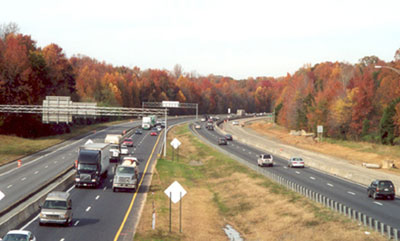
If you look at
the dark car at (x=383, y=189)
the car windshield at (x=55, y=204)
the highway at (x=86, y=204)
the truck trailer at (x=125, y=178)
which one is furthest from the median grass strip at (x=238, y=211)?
the dark car at (x=383, y=189)

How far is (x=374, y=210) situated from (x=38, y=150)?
63865 mm

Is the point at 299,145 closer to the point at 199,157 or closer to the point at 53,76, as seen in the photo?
the point at 199,157

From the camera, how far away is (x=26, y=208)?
3431 cm

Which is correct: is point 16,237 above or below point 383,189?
above

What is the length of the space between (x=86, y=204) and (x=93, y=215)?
4461 millimetres

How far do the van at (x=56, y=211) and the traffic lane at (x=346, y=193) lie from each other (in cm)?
2030

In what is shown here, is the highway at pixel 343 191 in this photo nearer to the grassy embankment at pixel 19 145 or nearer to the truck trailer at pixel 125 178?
the truck trailer at pixel 125 178

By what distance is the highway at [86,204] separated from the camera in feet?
100

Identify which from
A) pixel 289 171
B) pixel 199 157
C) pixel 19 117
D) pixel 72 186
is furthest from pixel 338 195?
pixel 19 117

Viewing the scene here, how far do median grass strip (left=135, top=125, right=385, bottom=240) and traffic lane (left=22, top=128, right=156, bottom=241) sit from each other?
196 cm

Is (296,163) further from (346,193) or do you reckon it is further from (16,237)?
(16,237)

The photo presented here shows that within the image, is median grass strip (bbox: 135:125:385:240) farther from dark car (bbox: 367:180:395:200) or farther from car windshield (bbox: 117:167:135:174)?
dark car (bbox: 367:180:395:200)

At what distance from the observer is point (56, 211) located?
31.5 m

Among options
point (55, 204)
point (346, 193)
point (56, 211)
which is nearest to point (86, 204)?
point (55, 204)
